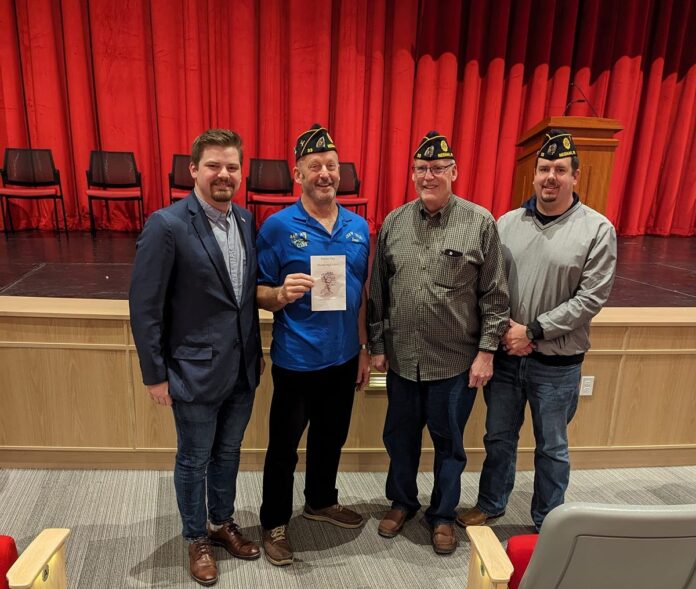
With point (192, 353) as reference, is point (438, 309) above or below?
above

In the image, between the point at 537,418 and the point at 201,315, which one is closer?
the point at 201,315

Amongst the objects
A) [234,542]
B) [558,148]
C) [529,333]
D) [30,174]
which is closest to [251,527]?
[234,542]

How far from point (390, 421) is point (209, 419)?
0.71m

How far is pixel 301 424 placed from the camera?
1914 mm

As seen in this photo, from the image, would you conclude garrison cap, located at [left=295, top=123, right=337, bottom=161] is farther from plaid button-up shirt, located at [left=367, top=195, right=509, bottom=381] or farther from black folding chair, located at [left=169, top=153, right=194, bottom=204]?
black folding chair, located at [left=169, top=153, right=194, bottom=204]

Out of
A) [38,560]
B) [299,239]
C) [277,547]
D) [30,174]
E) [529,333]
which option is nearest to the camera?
[38,560]

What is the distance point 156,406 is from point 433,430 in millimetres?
1329

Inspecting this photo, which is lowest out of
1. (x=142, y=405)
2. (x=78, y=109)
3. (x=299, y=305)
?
(x=142, y=405)

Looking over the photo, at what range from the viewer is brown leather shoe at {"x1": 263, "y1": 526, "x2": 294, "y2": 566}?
1.94m

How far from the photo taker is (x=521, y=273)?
191 cm

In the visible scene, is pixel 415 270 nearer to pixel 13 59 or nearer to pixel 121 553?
pixel 121 553

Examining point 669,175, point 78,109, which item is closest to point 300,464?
point 78,109

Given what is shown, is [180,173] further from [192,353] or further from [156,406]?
[192,353]

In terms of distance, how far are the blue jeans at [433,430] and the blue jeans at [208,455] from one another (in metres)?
0.57
